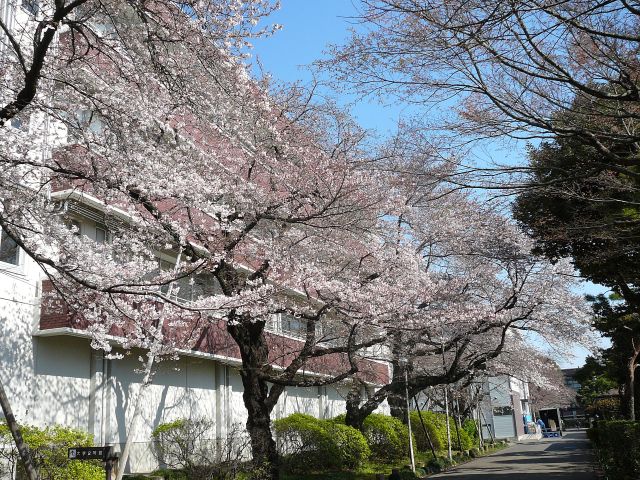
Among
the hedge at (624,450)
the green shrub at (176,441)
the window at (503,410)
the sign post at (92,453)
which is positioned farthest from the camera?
the window at (503,410)

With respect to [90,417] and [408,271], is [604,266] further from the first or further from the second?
[90,417]

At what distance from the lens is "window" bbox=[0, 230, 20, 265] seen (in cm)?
1157

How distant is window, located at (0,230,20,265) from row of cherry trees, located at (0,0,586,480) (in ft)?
2.81

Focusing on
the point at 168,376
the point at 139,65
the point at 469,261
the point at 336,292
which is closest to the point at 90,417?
the point at 168,376

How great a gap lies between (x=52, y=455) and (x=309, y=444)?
8.53m

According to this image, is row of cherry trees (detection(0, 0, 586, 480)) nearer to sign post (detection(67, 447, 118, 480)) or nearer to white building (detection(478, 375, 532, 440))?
sign post (detection(67, 447, 118, 480))

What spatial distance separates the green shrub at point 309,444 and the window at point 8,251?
8.38 meters

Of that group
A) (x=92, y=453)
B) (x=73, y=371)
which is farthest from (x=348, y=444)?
(x=92, y=453)

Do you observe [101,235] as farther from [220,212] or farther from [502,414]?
[502,414]

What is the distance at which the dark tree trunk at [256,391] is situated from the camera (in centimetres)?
1157

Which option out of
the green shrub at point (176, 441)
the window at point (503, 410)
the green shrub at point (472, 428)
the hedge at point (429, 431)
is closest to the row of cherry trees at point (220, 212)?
the green shrub at point (176, 441)

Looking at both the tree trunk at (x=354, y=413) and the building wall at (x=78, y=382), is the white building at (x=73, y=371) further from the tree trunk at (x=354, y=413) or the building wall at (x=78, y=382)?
the tree trunk at (x=354, y=413)

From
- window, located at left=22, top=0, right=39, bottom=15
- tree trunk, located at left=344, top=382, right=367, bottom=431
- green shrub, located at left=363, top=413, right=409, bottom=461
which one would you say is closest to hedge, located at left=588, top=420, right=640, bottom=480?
tree trunk, located at left=344, top=382, right=367, bottom=431

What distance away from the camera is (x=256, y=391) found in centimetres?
1201
